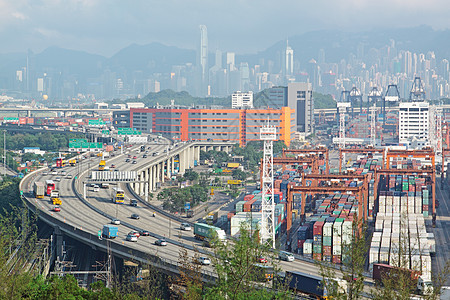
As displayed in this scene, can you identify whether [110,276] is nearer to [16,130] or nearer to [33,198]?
[33,198]

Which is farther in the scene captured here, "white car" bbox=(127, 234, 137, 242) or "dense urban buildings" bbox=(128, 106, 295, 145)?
"dense urban buildings" bbox=(128, 106, 295, 145)

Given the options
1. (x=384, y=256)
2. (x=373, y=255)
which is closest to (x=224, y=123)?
(x=373, y=255)

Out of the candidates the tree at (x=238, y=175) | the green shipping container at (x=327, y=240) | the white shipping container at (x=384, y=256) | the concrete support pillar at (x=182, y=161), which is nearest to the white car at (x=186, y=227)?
the green shipping container at (x=327, y=240)

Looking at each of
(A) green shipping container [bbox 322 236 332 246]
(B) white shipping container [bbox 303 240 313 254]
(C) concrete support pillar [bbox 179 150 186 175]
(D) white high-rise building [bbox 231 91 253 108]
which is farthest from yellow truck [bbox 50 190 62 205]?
(D) white high-rise building [bbox 231 91 253 108]

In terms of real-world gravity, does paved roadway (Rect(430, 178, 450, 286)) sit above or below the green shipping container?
below

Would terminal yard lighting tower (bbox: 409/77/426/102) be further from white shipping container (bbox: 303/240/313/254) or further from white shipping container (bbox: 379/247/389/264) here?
white shipping container (bbox: 379/247/389/264)

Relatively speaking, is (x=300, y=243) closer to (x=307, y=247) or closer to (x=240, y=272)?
(x=307, y=247)

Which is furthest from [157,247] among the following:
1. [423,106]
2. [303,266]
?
[423,106]

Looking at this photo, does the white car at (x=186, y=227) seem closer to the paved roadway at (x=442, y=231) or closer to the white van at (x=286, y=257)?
the white van at (x=286, y=257)

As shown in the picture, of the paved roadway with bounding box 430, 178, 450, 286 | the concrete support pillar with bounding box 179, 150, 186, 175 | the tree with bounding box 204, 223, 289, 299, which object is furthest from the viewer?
the concrete support pillar with bounding box 179, 150, 186, 175
